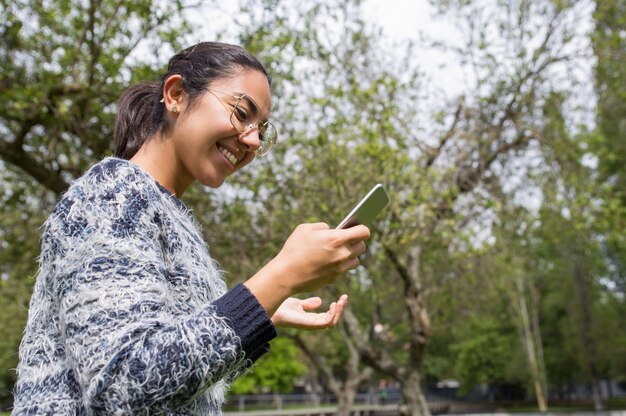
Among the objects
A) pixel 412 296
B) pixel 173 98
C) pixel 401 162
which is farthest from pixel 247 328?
pixel 412 296

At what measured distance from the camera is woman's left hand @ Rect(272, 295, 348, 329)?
1.72 metres

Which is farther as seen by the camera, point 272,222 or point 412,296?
point 412,296

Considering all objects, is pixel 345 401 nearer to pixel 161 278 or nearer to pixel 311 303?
pixel 311 303

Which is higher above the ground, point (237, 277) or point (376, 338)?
point (237, 277)

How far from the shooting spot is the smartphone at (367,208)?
1307mm

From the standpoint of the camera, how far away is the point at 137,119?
1.63 meters

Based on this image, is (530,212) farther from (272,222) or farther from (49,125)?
(49,125)

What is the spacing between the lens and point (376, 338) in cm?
1568

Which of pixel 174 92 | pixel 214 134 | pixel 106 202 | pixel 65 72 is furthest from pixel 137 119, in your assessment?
pixel 65 72

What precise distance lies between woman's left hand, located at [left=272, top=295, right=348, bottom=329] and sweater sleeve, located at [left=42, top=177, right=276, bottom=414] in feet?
1.67

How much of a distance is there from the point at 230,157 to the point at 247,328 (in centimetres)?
52

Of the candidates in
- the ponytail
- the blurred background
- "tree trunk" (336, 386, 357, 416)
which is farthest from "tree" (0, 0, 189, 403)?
"tree trunk" (336, 386, 357, 416)

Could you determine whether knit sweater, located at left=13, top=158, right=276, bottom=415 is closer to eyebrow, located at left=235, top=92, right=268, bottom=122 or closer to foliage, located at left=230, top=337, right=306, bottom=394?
eyebrow, located at left=235, top=92, right=268, bottom=122

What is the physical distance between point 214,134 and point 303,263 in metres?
0.45
